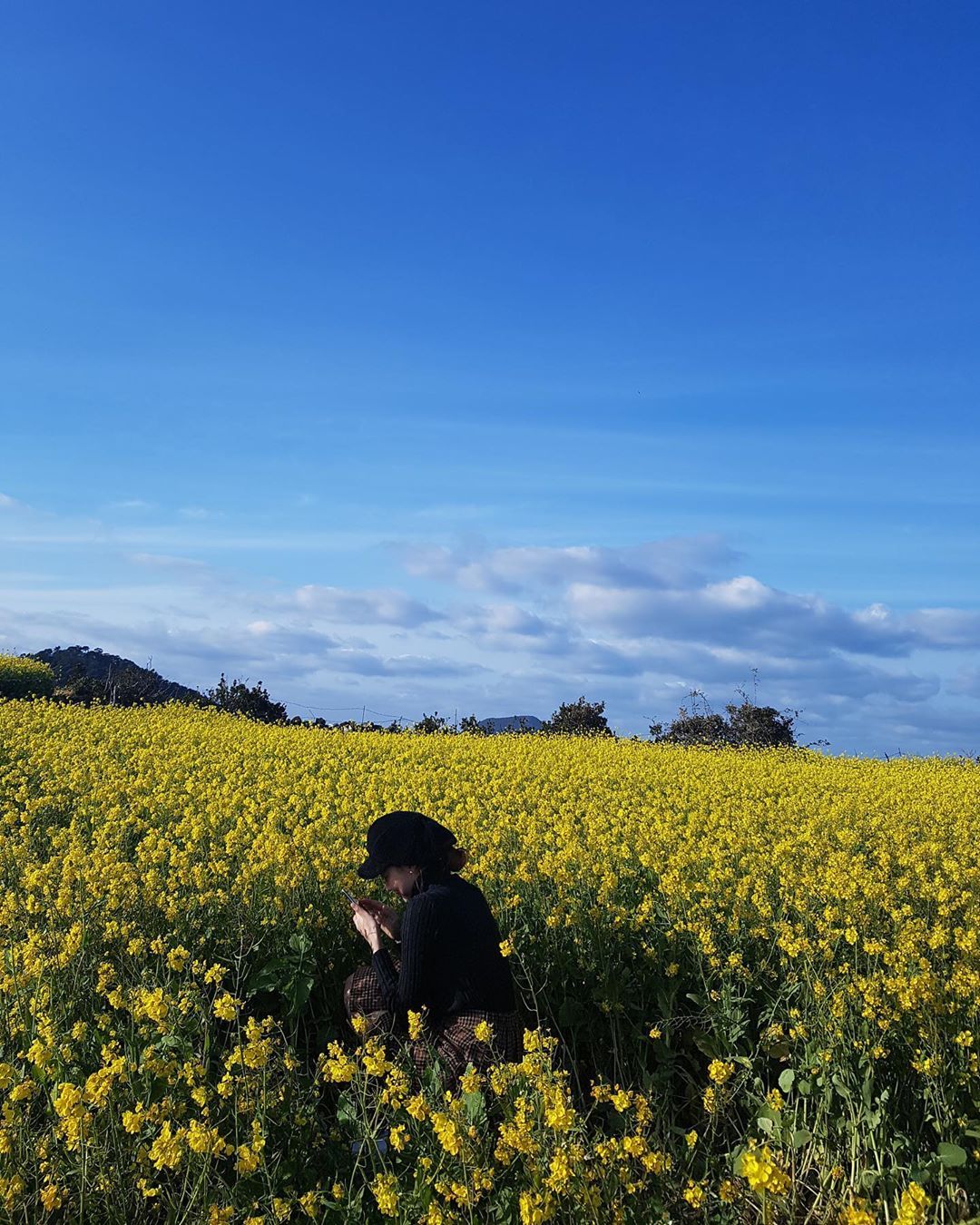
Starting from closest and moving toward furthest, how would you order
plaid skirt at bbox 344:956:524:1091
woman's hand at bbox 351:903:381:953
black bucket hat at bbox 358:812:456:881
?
plaid skirt at bbox 344:956:524:1091, black bucket hat at bbox 358:812:456:881, woman's hand at bbox 351:903:381:953

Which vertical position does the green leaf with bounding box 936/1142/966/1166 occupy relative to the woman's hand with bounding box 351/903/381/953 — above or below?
below

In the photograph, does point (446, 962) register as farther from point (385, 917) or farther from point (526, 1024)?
point (526, 1024)

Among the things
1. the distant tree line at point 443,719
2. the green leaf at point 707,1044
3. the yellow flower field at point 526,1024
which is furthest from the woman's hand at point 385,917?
the distant tree line at point 443,719

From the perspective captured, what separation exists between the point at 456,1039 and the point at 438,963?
0.33 meters

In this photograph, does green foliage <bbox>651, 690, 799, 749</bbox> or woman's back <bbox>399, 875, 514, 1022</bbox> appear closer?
woman's back <bbox>399, 875, 514, 1022</bbox>

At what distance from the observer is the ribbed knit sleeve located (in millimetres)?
4414

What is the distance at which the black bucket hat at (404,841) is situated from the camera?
4.62m

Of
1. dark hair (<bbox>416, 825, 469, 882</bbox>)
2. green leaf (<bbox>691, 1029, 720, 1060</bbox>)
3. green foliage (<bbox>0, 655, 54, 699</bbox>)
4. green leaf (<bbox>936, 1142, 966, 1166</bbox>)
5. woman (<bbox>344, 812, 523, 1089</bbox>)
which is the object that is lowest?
green leaf (<bbox>691, 1029, 720, 1060</bbox>)

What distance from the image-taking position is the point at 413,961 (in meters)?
4.44

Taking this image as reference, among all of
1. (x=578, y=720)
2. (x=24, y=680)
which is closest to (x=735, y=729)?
(x=578, y=720)

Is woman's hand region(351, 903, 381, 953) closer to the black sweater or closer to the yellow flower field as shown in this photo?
the black sweater

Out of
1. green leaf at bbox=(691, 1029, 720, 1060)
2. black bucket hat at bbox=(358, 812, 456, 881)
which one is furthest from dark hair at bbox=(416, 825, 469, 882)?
green leaf at bbox=(691, 1029, 720, 1060)

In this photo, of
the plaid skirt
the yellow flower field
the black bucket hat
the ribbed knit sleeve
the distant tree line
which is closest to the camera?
the yellow flower field

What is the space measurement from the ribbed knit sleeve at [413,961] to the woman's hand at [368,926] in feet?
1.03
